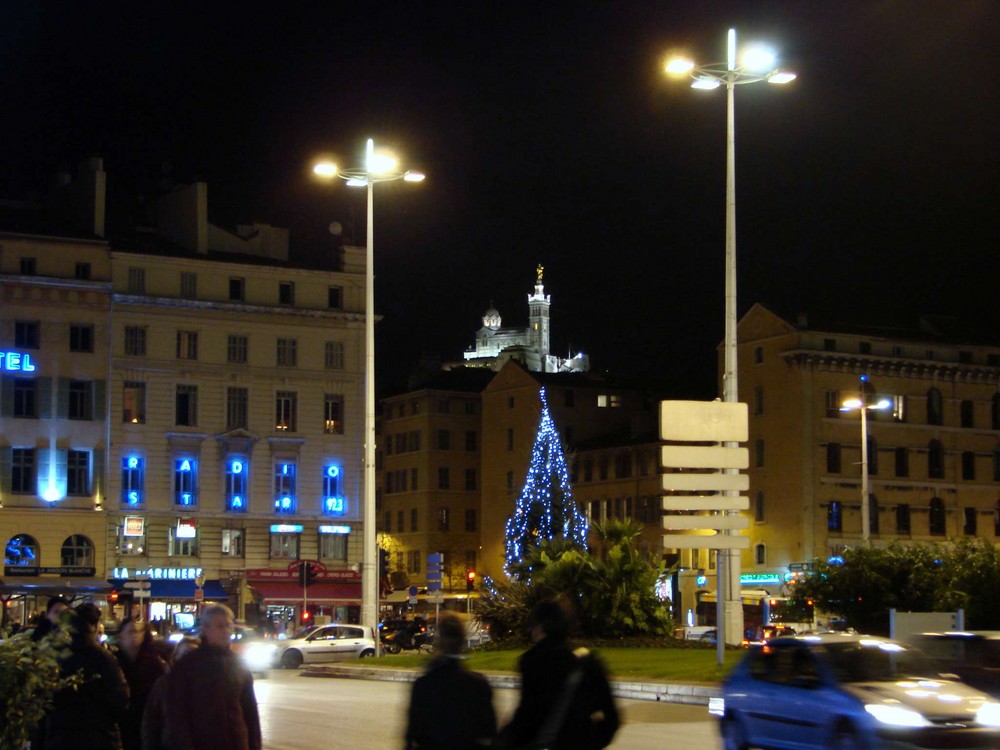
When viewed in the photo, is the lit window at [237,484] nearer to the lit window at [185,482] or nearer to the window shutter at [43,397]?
the lit window at [185,482]

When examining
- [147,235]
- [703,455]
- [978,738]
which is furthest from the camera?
[147,235]

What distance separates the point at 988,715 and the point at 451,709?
8650 mm

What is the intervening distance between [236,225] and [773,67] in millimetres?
55604

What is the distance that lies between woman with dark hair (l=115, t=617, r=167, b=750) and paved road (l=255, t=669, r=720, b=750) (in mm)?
4945

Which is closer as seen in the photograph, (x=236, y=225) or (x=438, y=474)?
(x=236, y=225)

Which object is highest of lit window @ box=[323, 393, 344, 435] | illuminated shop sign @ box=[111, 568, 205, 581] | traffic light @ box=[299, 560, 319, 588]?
lit window @ box=[323, 393, 344, 435]

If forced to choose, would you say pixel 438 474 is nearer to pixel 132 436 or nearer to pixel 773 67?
pixel 132 436

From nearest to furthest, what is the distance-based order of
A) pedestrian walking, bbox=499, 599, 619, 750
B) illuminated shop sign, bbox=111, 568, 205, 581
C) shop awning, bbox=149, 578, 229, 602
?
1. pedestrian walking, bbox=499, 599, 619, 750
2. shop awning, bbox=149, 578, 229, 602
3. illuminated shop sign, bbox=111, 568, 205, 581

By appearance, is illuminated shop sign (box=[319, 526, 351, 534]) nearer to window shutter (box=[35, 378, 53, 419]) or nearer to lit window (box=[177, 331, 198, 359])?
lit window (box=[177, 331, 198, 359])

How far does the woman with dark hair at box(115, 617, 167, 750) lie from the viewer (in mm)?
12305

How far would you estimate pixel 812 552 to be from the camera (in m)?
81.9

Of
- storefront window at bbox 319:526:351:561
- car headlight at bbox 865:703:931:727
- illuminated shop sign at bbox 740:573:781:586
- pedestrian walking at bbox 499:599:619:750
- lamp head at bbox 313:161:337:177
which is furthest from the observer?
illuminated shop sign at bbox 740:573:781:586

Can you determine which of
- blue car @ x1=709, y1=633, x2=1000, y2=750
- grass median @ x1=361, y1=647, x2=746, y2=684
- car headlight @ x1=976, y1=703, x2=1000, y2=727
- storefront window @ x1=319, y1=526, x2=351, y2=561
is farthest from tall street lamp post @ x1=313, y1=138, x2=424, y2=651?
storefront window @ x1=319, y1=526, x2=351, y2=561

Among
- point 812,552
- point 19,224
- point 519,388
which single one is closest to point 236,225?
point 19,224
